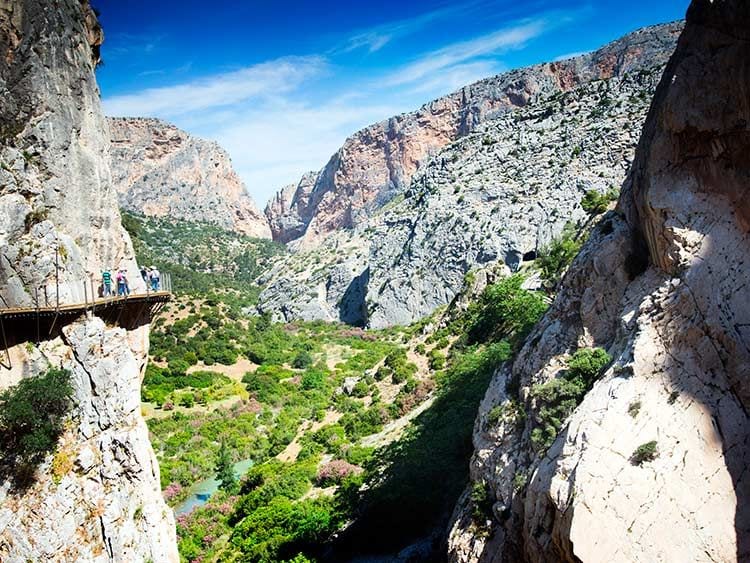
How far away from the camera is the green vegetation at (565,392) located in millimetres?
11836

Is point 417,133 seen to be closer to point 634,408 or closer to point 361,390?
point 361,390

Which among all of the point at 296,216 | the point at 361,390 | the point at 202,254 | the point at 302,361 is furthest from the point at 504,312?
the point at 296,216

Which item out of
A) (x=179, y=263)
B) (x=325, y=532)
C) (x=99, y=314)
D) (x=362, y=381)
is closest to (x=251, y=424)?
(x=362, y=381)

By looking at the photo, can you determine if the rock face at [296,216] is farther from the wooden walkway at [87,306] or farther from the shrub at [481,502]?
the shrub at [481,502]

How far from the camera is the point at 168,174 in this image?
149 m

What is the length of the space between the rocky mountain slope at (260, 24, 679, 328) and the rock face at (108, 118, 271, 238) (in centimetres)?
7123

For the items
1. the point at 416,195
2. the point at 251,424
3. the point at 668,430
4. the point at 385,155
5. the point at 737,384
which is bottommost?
the point at 251,424

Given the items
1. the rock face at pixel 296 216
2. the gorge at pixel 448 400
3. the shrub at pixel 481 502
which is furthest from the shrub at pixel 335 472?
the rock face at pixel 296 216

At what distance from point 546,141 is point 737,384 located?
62.3m

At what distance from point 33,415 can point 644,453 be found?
541 inches

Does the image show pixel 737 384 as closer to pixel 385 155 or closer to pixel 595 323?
pixel 595 323

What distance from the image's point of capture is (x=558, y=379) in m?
12.7

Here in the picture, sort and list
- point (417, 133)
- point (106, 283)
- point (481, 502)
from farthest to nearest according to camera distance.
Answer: point (417, 133)
point (106, 283)
point (481, 502)

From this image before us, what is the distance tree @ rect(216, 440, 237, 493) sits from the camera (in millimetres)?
30344
